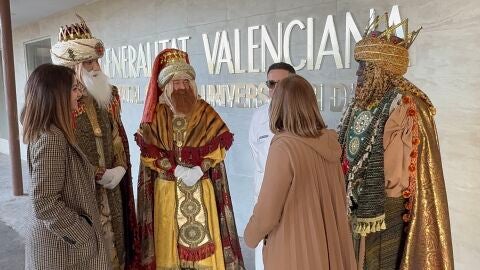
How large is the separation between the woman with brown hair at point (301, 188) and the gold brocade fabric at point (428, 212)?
0.50m

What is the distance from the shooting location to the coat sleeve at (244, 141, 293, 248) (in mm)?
1579

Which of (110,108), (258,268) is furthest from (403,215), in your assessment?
(110,108)

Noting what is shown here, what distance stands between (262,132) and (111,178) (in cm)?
115

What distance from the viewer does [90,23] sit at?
6102 millimetres

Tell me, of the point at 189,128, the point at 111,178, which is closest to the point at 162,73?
the point at 189,128

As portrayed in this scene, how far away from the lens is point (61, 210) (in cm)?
159

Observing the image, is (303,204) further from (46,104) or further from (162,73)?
(162,73)

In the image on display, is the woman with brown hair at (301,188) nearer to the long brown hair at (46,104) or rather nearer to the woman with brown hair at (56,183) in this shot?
the woman with brown hair at (56,183)

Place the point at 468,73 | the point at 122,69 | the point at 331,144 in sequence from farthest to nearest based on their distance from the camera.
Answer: the point at 122,69, the point at 468,73, the point at 331,144

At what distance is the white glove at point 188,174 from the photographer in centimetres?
235

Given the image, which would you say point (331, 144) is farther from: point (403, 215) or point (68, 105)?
point (68, 105)

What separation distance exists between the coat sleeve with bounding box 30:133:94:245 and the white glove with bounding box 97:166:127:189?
59 centimetres

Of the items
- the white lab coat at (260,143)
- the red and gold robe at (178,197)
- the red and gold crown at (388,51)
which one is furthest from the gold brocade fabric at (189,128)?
the red and gold crown at (388,51)

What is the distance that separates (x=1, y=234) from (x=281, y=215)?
3.92 metres
